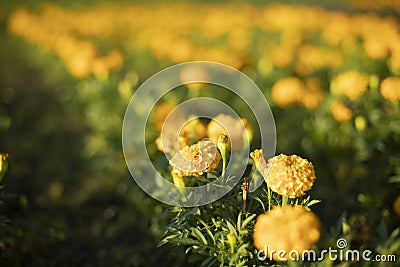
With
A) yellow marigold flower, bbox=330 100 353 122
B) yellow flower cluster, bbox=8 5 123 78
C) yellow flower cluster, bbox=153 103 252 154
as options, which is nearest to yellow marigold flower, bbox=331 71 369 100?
yellow marigold flower, bbox=330 100 353 122

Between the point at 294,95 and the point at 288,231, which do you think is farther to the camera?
the point at 294,95

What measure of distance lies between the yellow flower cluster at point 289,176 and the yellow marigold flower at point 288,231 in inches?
3.7

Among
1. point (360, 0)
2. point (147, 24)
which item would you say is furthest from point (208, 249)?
point (360, 0)

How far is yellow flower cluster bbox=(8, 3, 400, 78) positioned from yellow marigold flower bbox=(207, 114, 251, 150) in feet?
4.26

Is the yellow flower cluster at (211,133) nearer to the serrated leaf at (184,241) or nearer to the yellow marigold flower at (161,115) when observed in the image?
the serrated leaf at (184,241)

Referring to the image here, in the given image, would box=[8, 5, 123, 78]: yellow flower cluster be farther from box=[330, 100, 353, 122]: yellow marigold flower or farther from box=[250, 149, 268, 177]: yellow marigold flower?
box=[250, 149, 268, 177]: yellow marigold flower

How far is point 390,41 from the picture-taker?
296 cm

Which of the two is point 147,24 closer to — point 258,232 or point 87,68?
point 87,68

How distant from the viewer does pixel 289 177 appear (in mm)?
1331

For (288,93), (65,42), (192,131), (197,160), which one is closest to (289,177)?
(197,160)

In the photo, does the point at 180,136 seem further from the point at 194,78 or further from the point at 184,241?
the point at 194,78

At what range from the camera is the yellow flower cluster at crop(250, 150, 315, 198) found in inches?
52.5

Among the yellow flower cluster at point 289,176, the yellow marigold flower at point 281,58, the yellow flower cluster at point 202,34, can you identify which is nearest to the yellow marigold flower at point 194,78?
the yellow flower cluster at point 202,34

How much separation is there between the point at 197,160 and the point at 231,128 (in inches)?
10.8
